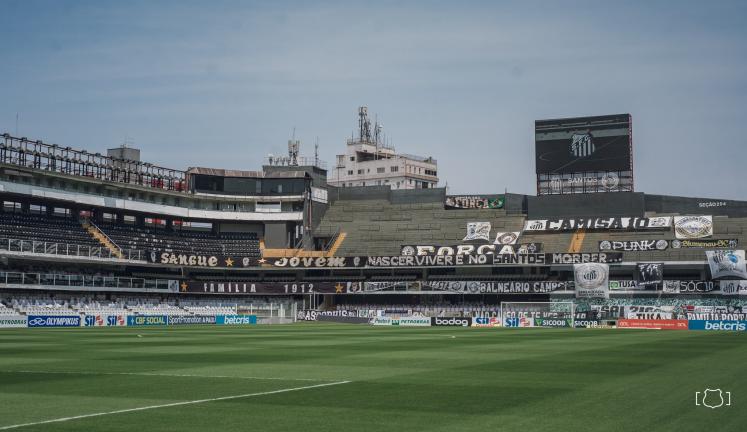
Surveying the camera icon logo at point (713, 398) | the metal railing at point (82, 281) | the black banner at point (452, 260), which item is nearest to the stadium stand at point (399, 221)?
the black banner at point (452, 260)

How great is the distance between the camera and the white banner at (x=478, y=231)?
4316 inches

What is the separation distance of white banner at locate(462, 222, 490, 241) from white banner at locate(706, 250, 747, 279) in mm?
28098

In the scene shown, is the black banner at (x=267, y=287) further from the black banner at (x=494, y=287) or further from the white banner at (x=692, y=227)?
the white banner at (x=692, y=227)

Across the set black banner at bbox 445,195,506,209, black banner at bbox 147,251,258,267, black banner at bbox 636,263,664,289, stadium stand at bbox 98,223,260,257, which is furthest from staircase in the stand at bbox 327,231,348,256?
black banner at bbox 636,263,664,289

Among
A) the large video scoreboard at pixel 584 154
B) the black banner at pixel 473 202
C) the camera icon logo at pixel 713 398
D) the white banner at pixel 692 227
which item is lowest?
the camera icon logo at pixel 713 398

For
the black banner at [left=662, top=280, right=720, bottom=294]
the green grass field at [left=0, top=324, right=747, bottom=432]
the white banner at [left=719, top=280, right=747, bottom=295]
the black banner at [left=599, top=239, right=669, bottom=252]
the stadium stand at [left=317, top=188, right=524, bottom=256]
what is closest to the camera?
the green grass field at [left=0, top=324, right=747, bottom=432]

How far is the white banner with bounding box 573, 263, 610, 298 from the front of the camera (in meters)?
83.2

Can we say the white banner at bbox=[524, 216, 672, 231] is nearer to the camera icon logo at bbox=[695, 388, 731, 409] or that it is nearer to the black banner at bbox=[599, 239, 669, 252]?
the black banner at bbox=[599, 239, 669, 252]

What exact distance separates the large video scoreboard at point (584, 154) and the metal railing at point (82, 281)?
4778 centimetres

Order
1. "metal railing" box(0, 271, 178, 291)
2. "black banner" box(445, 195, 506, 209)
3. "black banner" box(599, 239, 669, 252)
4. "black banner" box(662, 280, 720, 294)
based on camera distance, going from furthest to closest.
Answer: "black banner" box(445, 195, 506, 209) → "black banner" box(599, 239, 669, 252) → "black banner" box(662, 280, 720, 294) → "metal railing" box(0, 271, 178, 291)

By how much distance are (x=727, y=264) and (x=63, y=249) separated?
225ft

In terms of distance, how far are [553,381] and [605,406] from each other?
5.26m

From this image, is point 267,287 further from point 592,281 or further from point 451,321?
point 592,281

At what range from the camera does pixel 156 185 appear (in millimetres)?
111625
